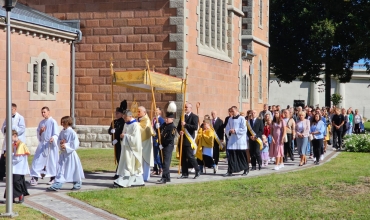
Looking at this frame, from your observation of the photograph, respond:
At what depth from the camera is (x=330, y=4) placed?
47.8 m

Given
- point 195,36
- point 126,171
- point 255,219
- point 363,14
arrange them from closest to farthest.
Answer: point 255,219
point 126,171
point 195,36
point 363,14

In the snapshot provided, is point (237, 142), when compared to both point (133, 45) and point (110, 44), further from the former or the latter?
point (110, 44)

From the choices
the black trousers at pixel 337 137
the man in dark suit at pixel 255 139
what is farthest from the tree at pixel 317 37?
the man in dark suit at pixel 255 139

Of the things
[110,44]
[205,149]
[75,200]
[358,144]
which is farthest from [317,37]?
[75,200]

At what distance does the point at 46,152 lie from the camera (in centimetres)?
1591

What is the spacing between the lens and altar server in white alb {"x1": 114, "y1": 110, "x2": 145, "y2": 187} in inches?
595

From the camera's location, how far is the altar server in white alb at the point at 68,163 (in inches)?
572

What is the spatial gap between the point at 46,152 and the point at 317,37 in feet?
110

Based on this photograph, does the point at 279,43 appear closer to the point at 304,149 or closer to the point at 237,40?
the point at 237,40

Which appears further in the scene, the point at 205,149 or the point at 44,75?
the point at 44,75

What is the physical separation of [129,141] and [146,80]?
2.20m

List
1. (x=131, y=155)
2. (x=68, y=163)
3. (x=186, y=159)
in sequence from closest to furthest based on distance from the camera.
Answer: (x=68, y=163) < (x=131, y=155) < (x=186, y=159)

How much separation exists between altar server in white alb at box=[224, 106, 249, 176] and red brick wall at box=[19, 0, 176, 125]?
6.73m

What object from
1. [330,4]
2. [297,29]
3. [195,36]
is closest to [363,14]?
[330,4]
